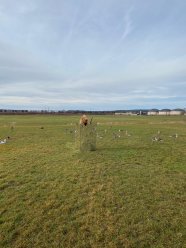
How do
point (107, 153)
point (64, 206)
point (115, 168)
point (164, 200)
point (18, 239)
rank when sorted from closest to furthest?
point (18, 239)
point (64, 206)
point (164, 200)
point (115, 168)
point (107, 153)

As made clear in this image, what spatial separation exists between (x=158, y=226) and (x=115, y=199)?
2.04 metres

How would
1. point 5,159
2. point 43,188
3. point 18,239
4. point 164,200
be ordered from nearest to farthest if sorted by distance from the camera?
point 18,239 < point 164,200 < point 43,188 < point 5,159

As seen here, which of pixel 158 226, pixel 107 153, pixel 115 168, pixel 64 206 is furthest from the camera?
pixel 107 153

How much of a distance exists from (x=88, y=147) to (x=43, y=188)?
28.5 feet

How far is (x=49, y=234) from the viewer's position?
19.9 feet

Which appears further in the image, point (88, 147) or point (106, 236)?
point (88, 147)

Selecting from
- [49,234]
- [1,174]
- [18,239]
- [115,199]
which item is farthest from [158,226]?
[1,174]

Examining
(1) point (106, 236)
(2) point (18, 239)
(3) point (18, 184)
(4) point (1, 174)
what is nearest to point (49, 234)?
(2) point (18, 239)

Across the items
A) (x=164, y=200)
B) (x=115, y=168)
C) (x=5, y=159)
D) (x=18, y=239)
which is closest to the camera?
(x=18, y=239)

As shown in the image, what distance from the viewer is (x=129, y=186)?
31.7 feet

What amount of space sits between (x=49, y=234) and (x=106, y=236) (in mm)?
1346

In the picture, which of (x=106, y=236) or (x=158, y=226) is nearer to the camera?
(x=106, y=236)

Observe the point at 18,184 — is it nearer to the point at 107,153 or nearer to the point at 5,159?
the point at 5,159

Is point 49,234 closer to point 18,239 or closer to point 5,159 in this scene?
point 18,239
